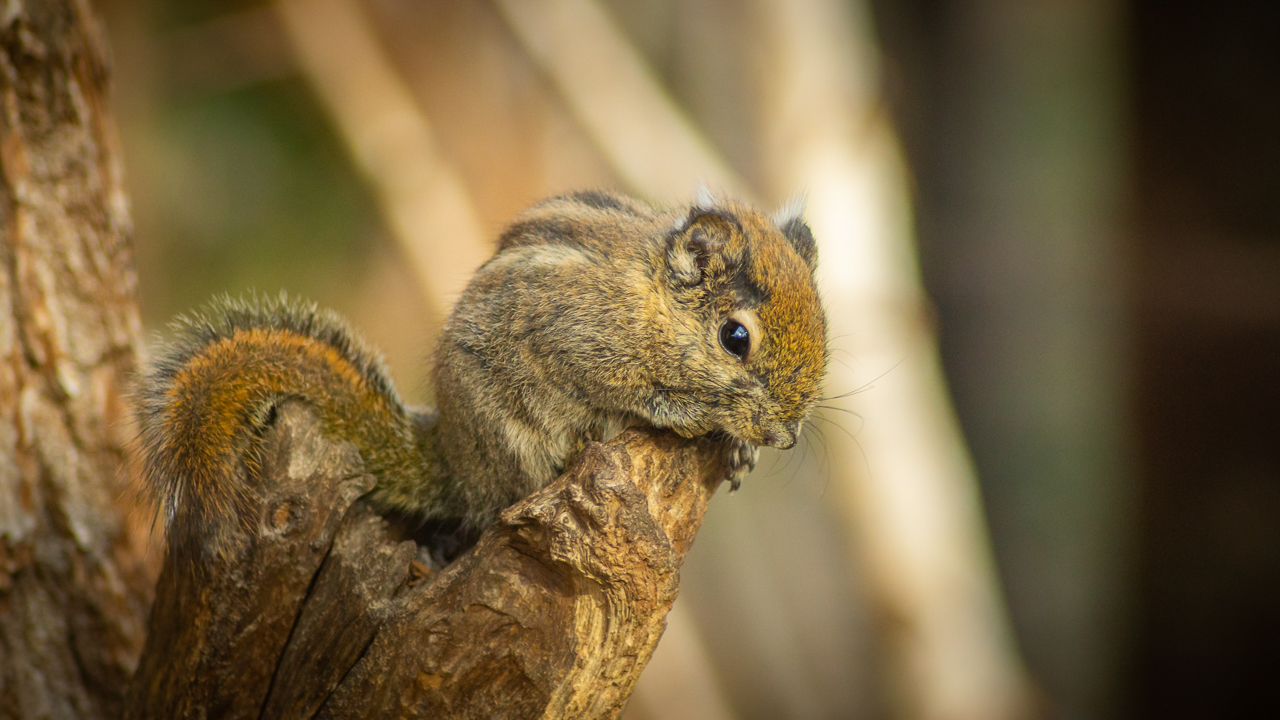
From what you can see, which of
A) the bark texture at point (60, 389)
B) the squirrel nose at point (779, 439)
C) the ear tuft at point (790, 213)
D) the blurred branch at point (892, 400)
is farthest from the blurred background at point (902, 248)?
the squirrel nose at point (779, 439)

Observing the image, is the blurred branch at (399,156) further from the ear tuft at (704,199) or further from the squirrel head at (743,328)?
the squirrel head at (743,328)

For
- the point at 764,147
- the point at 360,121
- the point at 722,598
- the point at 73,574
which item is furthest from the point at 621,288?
the point at 360,121

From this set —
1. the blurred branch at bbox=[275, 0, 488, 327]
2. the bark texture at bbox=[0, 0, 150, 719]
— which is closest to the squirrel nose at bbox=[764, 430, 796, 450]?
the bark texture at bbox=[0, 0, 150, 719]

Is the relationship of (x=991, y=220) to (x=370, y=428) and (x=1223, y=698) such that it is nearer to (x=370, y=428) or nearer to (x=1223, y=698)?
(x=1223, y=698)

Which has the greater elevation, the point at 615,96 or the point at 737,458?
the point at 615,96

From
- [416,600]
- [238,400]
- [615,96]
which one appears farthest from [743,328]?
[615,96]

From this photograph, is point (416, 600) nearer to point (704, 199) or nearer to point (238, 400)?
point (238, 400)
